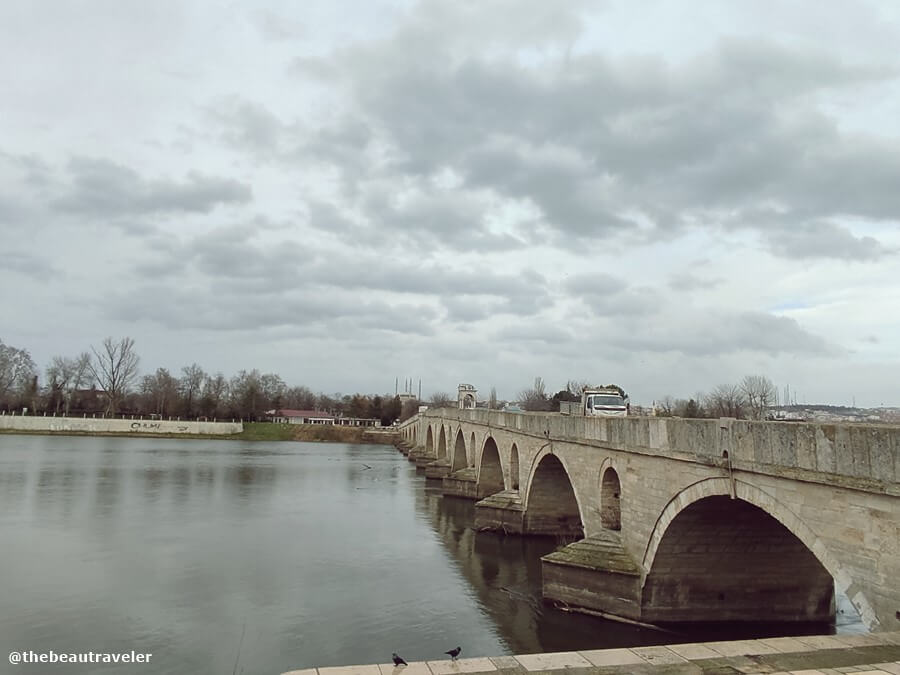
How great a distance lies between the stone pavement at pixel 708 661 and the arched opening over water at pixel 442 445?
38.8m

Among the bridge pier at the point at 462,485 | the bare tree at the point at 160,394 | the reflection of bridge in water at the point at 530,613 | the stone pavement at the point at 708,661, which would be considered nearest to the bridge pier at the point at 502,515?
the reflection of bridge in water at the point at 530,613

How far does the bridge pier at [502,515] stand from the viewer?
21422mm

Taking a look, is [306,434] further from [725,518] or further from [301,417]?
[725,518]

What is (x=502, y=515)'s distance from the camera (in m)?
21.7

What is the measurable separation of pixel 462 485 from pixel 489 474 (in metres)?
2.31

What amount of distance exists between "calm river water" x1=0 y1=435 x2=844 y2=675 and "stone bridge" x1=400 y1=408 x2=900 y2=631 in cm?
97

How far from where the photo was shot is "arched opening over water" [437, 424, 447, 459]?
147ft

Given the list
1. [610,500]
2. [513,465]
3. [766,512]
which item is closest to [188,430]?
[513,465]

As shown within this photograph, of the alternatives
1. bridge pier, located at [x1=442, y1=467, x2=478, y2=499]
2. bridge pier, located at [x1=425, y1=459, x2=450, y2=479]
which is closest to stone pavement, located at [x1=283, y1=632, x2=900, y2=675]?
bridge pier, located at [x1=442, y1=467, x2=478, y2=499]

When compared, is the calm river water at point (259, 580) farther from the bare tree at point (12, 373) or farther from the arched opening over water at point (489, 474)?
the bare tree at point (12, 373)

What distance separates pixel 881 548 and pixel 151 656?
10699 mm

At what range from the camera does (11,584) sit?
1427 centimetres

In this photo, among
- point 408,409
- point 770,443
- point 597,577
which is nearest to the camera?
point 770,443

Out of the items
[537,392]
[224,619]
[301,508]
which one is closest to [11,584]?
[224,619]
